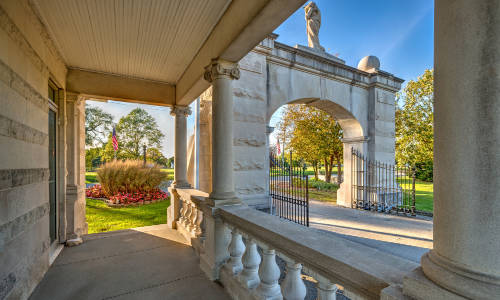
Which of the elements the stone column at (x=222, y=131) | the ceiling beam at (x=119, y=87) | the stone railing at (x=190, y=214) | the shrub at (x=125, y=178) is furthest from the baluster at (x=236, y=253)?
the shrub at (x=125, y=178)

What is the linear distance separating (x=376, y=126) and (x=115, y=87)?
8612 mm

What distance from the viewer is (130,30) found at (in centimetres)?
314

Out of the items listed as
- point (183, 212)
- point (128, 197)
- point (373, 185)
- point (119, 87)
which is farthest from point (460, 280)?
point (128, 197)

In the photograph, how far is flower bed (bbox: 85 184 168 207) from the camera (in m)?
8.99

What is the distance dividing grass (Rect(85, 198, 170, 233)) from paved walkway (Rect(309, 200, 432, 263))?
4.96 meters

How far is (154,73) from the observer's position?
15.5ft

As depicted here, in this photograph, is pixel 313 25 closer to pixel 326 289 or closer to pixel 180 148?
pixel 180 148

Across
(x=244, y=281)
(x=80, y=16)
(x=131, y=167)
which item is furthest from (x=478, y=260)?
(x=131, y=167)

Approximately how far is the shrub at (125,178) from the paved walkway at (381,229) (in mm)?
7357

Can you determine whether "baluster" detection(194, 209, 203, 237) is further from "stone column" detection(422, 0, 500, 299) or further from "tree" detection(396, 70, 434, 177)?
"tree" detection(396, 70, 434, 177)

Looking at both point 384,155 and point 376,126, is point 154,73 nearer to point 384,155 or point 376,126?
point 376,126

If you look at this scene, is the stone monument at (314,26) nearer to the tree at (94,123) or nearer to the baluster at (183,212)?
the baluster at (183,212)

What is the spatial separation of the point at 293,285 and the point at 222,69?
2.59m

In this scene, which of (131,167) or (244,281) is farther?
(131,167)
